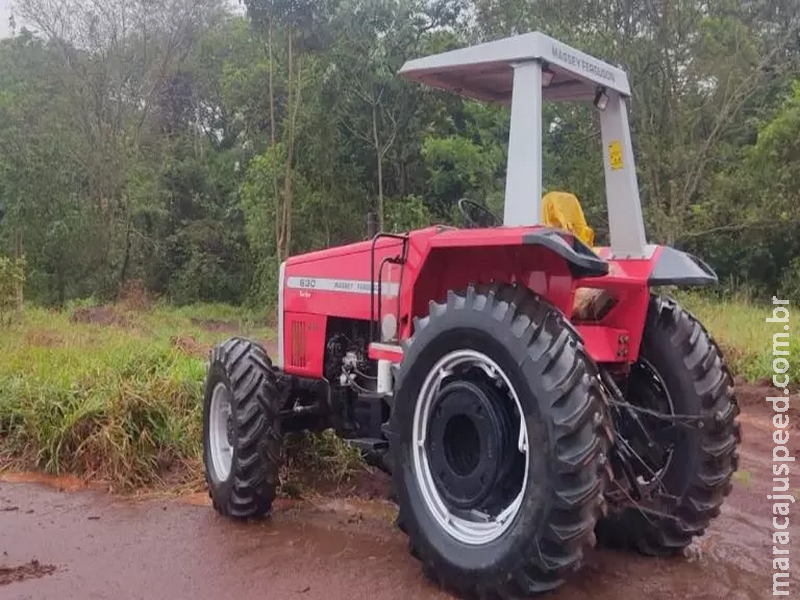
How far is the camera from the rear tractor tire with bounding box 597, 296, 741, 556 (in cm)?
414

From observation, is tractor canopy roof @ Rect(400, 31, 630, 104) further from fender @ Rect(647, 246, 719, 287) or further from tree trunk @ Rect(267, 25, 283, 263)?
tree trunk @ Rect(267, 25, 283, 263)

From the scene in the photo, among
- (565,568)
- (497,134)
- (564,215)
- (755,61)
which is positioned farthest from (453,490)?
(755,61)

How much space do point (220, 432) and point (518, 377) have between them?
8.84 feet

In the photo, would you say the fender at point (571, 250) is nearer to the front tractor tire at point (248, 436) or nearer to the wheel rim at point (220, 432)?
the front tractor tire at point (248, 436)

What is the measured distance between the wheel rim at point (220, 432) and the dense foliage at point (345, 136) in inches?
410

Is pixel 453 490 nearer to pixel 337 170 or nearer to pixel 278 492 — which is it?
pixel 278 492

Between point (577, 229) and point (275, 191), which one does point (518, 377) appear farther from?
point (275, 191)

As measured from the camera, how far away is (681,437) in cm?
420

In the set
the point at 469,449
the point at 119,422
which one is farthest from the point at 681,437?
the point at 119,422

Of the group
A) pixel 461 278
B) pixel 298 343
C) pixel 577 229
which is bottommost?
pixel 298 343

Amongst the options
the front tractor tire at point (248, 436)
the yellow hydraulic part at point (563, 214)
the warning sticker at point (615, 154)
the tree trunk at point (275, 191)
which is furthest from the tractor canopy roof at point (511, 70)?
the tree trunk at point (275, 191)

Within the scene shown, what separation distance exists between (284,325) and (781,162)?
15981 millimetres

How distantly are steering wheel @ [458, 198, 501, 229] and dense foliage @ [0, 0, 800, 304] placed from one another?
34.2ft

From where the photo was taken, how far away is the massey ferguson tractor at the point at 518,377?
10.9ft
